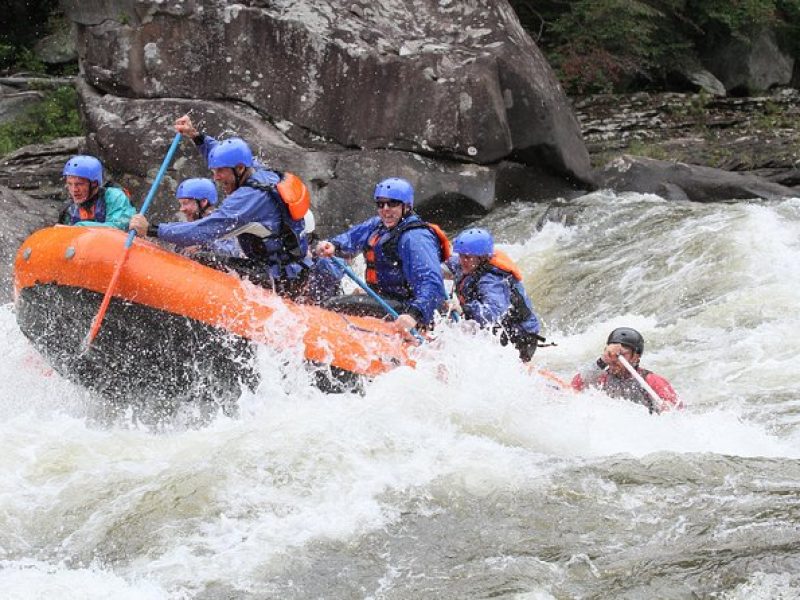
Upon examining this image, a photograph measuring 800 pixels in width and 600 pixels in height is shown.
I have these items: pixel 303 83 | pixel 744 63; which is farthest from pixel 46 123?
pixel 744 63

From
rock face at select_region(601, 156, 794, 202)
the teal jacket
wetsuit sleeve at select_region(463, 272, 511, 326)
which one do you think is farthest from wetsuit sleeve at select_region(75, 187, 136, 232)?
rock face at select_region(601, 156, 794, 202)

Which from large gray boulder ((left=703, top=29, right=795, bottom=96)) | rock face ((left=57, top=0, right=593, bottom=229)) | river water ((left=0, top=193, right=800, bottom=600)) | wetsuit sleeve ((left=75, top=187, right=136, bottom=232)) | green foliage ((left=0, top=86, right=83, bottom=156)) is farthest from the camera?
large gray boulder ((left=703, top=29, right=795, bottom=96))

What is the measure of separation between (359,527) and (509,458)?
1050mm

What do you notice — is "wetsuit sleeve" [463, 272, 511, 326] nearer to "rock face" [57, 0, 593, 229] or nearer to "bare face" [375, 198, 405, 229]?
"bare face" [375, 198, 405, 229]

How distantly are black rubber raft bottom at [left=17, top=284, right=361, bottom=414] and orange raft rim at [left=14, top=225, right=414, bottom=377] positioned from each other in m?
0.04

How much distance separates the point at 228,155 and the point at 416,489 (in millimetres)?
2373

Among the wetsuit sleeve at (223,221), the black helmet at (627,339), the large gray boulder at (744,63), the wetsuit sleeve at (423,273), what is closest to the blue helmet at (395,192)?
the wetsuit sleeve at (423,273)

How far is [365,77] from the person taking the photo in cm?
1263

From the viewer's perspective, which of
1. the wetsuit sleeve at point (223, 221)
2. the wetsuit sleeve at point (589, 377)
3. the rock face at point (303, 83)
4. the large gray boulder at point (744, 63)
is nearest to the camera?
the wetsuit sleeve at point (223, 221)

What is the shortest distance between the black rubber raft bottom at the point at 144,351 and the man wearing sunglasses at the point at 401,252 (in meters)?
0.72

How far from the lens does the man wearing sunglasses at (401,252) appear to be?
688 cm

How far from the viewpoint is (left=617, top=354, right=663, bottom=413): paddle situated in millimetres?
6828

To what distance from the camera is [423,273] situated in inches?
271

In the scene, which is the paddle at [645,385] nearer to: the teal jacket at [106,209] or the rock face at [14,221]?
the teal jacket at [106,209]
